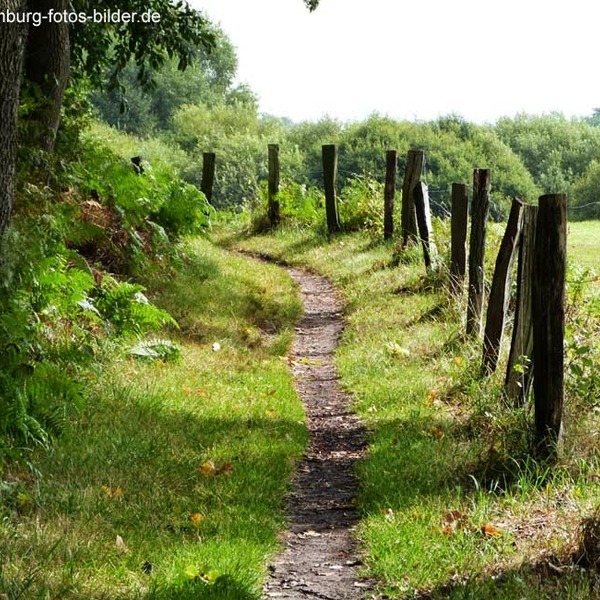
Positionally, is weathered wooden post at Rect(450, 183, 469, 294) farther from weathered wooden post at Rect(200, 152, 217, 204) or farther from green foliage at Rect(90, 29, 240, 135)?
green foliage at Rect(90, 29, 240, 135)

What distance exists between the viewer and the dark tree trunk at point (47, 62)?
11523 mm

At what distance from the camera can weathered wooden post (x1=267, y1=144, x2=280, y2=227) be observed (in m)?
23.5

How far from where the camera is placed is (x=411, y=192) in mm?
17016

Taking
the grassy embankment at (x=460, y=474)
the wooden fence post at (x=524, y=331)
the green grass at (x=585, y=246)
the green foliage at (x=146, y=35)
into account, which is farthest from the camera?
the green grass at (x=585, y=246)

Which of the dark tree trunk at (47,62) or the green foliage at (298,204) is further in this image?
the green foliage at (298,204)

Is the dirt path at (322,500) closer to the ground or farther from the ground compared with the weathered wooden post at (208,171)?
closer to the ground

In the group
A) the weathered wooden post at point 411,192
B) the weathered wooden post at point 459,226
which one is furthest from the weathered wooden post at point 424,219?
the weathered wooden post at point 459,226

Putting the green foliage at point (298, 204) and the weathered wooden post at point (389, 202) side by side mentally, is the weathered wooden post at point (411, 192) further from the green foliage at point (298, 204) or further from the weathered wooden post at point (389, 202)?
the green foliage at point (298, 204)

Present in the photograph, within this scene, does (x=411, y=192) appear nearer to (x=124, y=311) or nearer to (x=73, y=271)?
(x=124, y=311)

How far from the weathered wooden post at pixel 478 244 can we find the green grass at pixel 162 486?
2353 mm

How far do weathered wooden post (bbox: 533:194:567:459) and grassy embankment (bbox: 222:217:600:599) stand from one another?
0.90 feet

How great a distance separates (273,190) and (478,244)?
13.4 meters

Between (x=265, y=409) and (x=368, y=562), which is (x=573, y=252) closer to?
(x=265, y=409)

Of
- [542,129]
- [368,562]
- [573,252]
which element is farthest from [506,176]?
[368,562]
